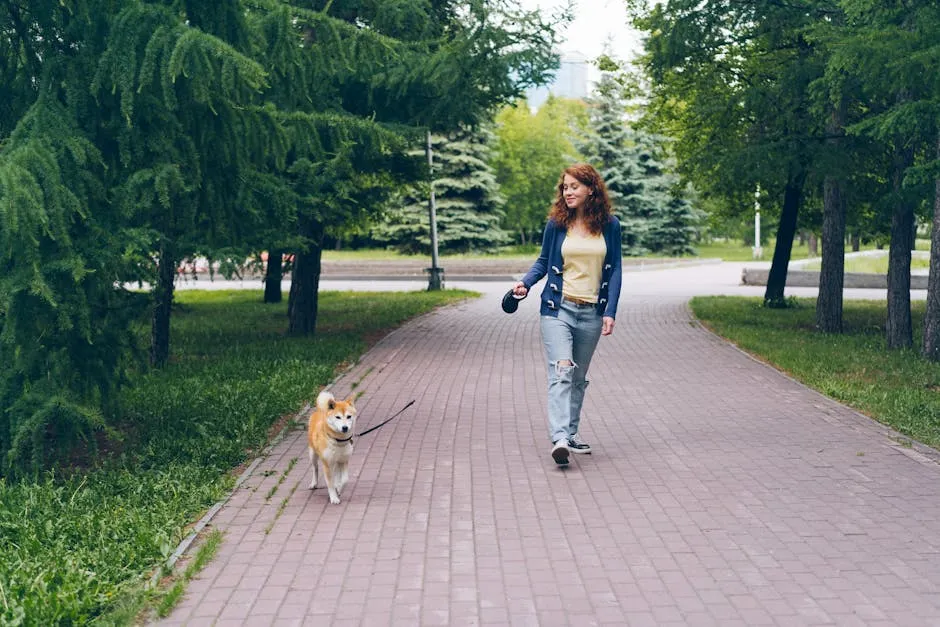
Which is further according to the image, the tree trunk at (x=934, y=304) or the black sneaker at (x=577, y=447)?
the tree trunk at (x=934, y=304)

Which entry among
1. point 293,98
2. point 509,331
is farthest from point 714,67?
point 293,98

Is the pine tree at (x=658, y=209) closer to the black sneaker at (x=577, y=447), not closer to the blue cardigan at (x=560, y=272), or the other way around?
the black sneaker at (x=577, y=447)

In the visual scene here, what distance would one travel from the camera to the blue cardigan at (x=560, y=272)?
7.55m

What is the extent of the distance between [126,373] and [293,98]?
10.1 feet

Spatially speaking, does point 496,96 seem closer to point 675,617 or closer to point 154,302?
point 154,302

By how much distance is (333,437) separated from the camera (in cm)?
638

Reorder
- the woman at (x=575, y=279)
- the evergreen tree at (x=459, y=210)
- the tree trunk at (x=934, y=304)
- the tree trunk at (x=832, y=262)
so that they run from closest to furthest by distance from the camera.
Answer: the woman at (x=575, y=279)
the tree trunk at (x=934, y=304)
the tree trunk at (x=832, y=262)
the evergreen tree at (x=459, y=210)

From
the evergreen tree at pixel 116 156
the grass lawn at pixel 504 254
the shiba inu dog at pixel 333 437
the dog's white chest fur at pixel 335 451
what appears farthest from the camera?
the grass lawn at pixel 504 254

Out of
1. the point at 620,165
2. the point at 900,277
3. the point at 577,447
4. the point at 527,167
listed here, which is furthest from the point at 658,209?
the point at 577,447

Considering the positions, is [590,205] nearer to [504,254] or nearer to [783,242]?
[783,242]

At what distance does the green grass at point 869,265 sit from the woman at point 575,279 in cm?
2946

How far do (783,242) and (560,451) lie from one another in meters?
16.3

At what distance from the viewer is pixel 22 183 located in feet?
21.6

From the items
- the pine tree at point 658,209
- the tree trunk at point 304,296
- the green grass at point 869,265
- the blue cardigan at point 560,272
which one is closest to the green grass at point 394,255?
the pine tree at point 658,209
